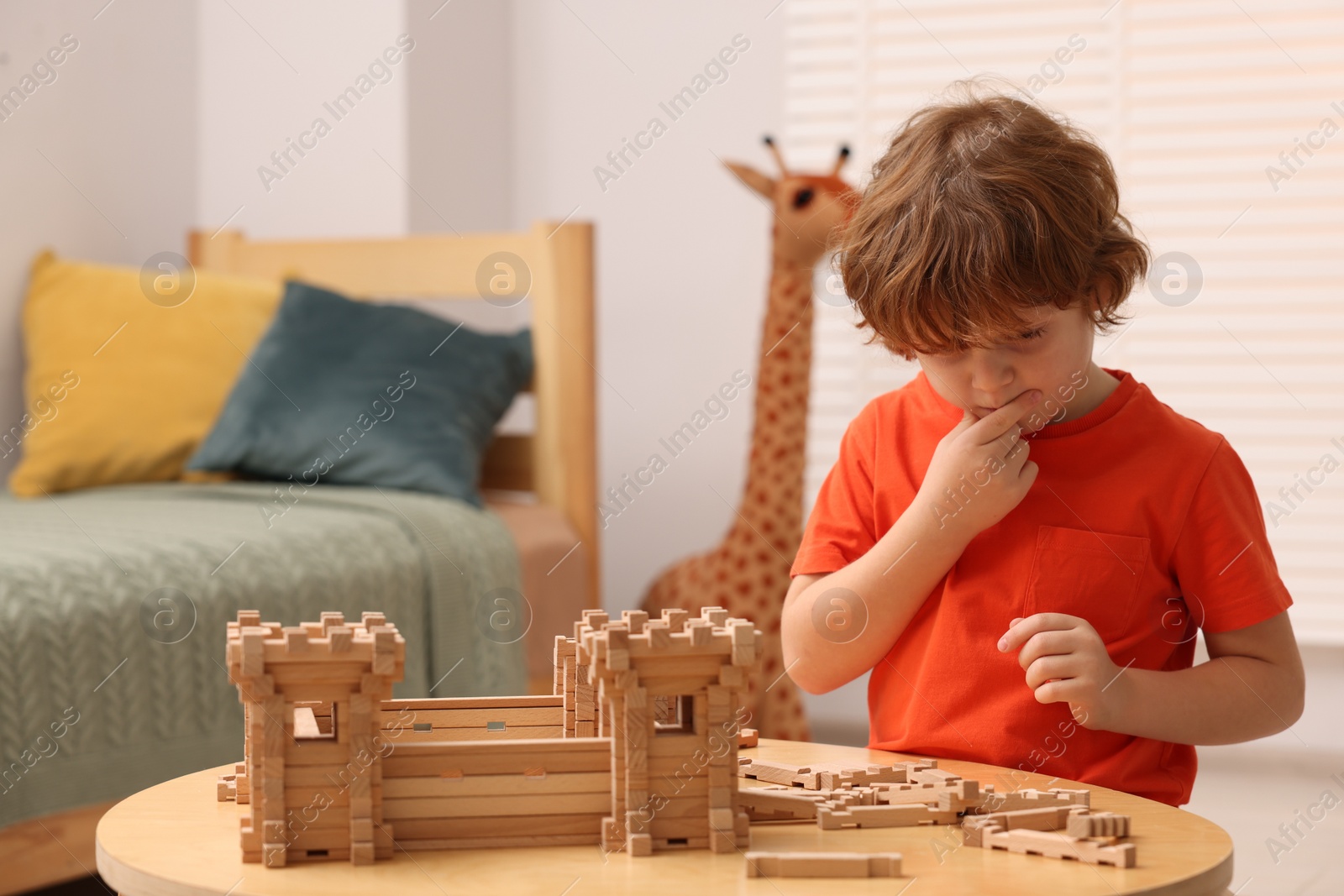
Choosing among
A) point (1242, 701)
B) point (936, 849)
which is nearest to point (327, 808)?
point (936, 849)

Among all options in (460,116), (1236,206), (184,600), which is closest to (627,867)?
(184,600)

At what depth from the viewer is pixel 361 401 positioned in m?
2.14

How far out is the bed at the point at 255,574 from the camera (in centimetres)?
147

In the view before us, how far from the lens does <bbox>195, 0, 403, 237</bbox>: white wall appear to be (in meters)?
2.60

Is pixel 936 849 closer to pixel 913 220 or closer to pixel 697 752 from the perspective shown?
pixel 697 752

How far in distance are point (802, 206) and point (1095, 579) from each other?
4.35 feet

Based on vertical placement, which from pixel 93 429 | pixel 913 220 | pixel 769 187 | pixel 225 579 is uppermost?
pixel 769 187

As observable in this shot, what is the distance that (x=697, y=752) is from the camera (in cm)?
65

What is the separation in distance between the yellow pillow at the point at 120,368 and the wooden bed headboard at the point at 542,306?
20cm

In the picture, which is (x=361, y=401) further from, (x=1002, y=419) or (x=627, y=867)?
(x=627, y=867)

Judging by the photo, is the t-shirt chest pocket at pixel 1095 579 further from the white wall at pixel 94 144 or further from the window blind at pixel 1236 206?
the white wall at pixel 94 144

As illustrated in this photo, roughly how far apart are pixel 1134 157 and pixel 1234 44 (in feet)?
0.84

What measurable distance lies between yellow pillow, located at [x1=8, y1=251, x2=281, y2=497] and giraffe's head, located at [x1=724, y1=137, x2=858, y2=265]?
0.87 meters

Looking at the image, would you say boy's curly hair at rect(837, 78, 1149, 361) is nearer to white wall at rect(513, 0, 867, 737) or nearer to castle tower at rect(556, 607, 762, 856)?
castle tower at rect(556, 607, 762, 856)
